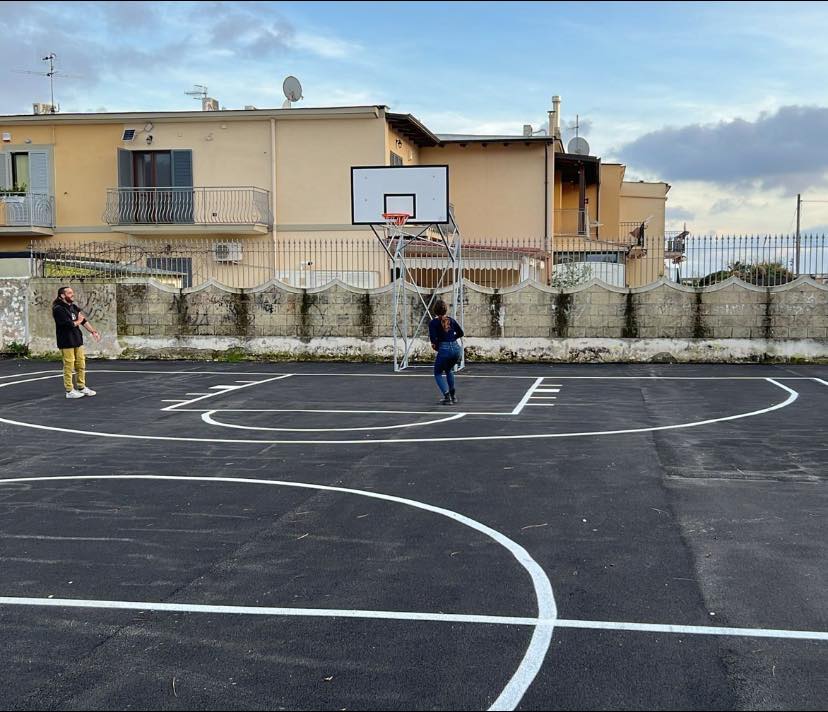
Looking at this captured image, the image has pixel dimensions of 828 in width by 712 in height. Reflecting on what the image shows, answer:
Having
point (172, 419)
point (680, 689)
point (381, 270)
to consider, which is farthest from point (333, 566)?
point (381, 270)

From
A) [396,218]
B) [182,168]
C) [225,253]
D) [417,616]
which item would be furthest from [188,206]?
[417,616]

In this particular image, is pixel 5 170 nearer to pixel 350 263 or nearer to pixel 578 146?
pixel 350 263

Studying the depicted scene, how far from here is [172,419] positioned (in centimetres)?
1330

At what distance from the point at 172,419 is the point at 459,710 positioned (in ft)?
32.5

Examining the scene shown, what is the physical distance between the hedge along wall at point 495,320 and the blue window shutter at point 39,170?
28.2 ft

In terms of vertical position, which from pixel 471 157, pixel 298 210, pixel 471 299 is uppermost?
pixel 471 157

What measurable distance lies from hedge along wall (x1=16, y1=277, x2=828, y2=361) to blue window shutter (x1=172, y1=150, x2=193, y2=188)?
24.7ft

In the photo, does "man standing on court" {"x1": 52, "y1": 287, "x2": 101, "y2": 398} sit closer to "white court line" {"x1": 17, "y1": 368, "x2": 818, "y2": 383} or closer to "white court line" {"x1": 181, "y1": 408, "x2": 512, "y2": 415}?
"white court line" {"x1": 181, "y1": 408, "x2": 512, "y2": 415}

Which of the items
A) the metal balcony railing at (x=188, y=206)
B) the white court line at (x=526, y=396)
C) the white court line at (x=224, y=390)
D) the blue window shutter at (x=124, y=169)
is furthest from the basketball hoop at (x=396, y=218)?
the blue window shutter at (x=124, y=169)

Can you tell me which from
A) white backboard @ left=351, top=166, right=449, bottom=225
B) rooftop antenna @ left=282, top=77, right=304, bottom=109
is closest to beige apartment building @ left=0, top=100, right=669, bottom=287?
rooftop antenna @ left=282, top=77, right=304, bottom=109

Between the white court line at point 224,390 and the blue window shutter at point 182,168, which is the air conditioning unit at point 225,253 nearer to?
the blue window shutter at point 182,168

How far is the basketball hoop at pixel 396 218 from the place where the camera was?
19.5 m

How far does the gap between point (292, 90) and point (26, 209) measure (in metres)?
9.65

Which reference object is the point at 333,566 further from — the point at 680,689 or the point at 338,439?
the point at 338,439
